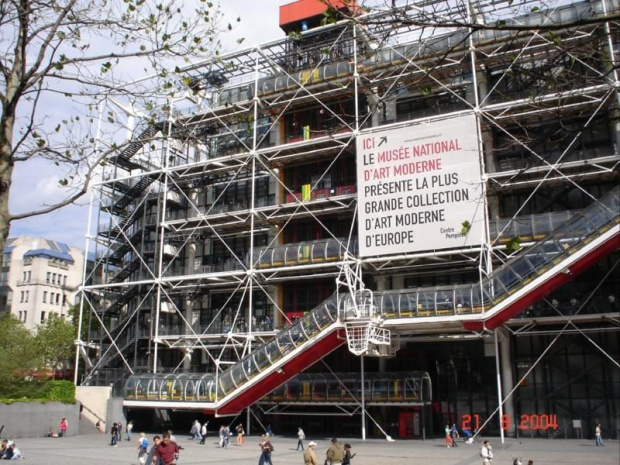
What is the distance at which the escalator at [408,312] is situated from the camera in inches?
904

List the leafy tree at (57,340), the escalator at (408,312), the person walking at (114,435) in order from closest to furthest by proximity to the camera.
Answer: the escalator at (408,312) < the person walking at (114,435) < the leafy tree at (57,340)

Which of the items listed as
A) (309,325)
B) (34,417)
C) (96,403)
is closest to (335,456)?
(309,325)

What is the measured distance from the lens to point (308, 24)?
3853 cm

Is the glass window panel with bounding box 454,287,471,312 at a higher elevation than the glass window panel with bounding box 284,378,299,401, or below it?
higher

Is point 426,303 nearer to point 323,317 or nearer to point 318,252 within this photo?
point 323,317

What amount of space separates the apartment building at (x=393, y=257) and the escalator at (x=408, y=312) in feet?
0.24

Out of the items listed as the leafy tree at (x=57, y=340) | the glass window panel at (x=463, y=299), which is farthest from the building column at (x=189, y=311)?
the leafy tree at (x=57, y=340)

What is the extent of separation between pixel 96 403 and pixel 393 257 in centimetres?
1697

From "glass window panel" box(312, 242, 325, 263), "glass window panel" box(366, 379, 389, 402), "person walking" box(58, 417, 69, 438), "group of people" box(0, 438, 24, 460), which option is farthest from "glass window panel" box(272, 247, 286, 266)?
"group of people" box(0, 438, 24, 460)

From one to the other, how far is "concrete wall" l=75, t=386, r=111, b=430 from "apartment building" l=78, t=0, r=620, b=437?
0.87 metres

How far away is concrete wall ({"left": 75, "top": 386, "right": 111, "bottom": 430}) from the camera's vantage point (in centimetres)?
3275

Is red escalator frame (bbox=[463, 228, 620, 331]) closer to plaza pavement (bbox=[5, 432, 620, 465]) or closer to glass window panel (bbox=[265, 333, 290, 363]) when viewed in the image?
plaza pavement (bbox=[5, 432, 620, 465])

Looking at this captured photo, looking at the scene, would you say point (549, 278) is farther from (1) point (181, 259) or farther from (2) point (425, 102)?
(1) point (181, 259)

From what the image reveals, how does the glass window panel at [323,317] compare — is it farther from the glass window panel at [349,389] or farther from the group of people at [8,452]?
the group of people at [8,452]
